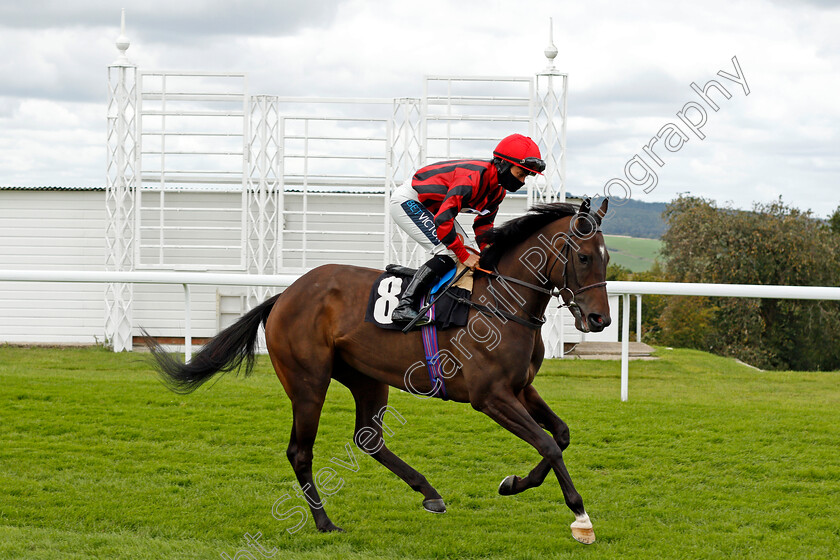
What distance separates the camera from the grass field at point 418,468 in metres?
3.79

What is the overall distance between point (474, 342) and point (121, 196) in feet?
26.8

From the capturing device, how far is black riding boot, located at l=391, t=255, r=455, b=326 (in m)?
4.02

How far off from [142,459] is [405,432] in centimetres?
165

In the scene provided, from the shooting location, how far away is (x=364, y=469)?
5.00m

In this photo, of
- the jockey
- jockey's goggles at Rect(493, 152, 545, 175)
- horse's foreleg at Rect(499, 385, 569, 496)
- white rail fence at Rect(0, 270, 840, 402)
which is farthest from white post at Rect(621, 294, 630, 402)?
jockey's goggles at Rect(493, 152, 545, 175)

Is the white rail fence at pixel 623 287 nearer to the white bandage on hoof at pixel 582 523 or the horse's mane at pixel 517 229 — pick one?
the horse's mane at pixel 517 229

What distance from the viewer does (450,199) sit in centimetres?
380

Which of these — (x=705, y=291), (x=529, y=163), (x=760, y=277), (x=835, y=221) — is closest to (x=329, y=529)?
(x=529, y=163)

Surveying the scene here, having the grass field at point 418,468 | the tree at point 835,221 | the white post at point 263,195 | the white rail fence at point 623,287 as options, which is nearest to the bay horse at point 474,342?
the grass field at point 418,468

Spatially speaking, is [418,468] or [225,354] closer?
[225,354]

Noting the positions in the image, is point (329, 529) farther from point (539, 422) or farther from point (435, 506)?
point (539, 422)

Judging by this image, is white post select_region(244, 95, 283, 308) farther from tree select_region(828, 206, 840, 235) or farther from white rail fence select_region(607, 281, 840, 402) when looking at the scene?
tree select_region(828, 206, 840, 235)

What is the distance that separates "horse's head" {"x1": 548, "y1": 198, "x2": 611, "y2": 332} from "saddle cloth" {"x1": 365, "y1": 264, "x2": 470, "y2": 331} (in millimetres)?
488

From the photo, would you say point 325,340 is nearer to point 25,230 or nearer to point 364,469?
point 364,469
